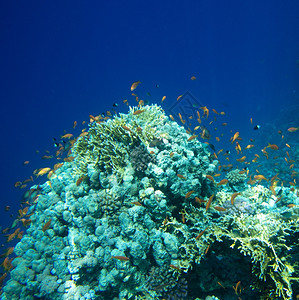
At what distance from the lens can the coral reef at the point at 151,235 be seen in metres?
3.42

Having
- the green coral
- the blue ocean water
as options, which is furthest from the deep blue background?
the green coral

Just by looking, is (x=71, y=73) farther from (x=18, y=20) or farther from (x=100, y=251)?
(x=100, y=251)

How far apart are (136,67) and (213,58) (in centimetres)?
7003

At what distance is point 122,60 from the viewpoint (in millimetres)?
128750

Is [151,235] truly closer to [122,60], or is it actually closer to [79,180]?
[79,180]

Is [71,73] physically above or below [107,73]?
below

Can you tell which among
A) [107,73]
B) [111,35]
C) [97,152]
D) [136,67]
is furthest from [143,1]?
[97,152]

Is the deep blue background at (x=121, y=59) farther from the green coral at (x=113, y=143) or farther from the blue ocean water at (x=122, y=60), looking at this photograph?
the green coral at (x=113, y=143)

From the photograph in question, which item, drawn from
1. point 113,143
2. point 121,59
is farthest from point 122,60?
point 113,143

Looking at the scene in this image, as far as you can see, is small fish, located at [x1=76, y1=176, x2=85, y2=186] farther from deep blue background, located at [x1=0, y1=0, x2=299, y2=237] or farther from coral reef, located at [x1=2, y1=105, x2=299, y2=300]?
deep blue background, located at [x1=0, y1=0, x2=299, y2=237]

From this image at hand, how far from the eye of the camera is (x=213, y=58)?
151 metres

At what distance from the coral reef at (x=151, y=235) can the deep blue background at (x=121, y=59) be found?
249 feet

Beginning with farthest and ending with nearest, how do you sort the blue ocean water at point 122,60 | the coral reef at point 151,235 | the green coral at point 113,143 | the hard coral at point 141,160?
1. the blue ocean water at point 122,60
2. the green coral at point 113,143
3. the hard coral at point 141,160
4. the coral reef at point 151,235

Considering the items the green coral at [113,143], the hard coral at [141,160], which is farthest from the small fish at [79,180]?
the hard coral at [141,160]
